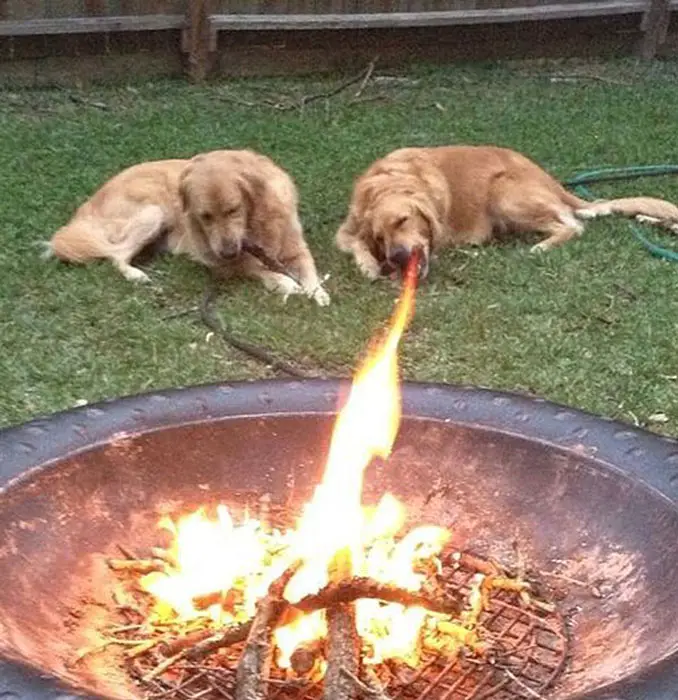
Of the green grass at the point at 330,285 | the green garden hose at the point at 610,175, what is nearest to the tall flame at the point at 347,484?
the green grass at the point at 330,285

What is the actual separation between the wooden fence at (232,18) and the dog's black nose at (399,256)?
169 inches

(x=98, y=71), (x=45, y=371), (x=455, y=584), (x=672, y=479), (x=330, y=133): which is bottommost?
(x=455, y=584)

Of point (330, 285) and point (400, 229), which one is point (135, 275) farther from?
point (400, 229)

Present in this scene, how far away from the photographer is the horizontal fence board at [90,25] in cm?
970

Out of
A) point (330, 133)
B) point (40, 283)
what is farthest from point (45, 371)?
point (330, 133)

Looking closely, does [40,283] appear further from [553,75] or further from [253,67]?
[553,75]

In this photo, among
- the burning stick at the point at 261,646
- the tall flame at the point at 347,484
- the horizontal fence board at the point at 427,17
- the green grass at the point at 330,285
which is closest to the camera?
the burning stick at the point at 261,646

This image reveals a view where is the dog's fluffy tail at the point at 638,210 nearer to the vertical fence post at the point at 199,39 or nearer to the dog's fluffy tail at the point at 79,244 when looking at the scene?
the dog's fluffy tail at the point at 79,244

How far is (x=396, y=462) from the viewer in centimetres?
288

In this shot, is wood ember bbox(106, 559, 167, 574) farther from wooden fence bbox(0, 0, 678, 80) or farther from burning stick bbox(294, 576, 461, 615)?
wooden fence bbox(0, 0, 678, 80)

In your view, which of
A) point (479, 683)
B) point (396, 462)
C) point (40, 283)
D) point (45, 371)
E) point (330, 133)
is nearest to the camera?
point (479, 683)

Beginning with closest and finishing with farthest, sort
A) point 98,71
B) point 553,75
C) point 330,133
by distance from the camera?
point 330,133, point 98,71, point 553,75

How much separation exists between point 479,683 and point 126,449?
0.83 metres

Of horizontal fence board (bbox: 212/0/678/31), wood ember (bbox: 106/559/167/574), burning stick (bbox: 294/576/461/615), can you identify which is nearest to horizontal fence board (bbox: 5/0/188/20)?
horizontal fence board (bbox: 212/0/678/31)
